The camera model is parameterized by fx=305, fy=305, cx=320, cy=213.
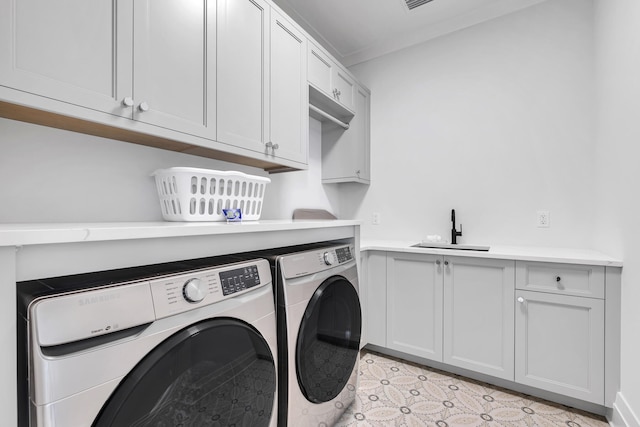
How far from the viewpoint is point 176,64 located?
1303 millimetres

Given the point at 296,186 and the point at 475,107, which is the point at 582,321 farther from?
the point at 296,186

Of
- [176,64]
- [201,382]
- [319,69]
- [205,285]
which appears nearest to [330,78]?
[319,69]

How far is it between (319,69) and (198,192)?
1400 millimetres

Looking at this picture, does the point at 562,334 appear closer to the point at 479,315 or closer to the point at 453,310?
the point at 479,315

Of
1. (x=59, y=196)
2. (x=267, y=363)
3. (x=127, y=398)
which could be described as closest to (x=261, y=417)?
(x=267, y=363)

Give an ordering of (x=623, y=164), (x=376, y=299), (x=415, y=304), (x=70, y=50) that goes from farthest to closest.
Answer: (x=376, y=299) < (x=415, y=304) < (x=623, y=164) < (x=70, y=50)

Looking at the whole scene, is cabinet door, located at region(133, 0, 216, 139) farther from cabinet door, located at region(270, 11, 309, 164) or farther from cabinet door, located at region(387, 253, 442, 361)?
cabinet door, located at region(387, 253, 442, 361)

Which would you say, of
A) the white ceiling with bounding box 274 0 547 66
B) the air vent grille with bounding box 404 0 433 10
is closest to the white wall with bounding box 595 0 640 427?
the white ceiling with bounding box 274 0 547 66

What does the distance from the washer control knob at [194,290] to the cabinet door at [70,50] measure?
75cm

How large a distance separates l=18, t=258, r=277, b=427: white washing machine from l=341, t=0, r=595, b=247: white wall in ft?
6.47

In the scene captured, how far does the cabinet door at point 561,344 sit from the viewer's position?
5.27 ft

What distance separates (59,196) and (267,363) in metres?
1.05

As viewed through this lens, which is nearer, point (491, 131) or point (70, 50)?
point (70, 50)

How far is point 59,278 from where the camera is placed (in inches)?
27.6
